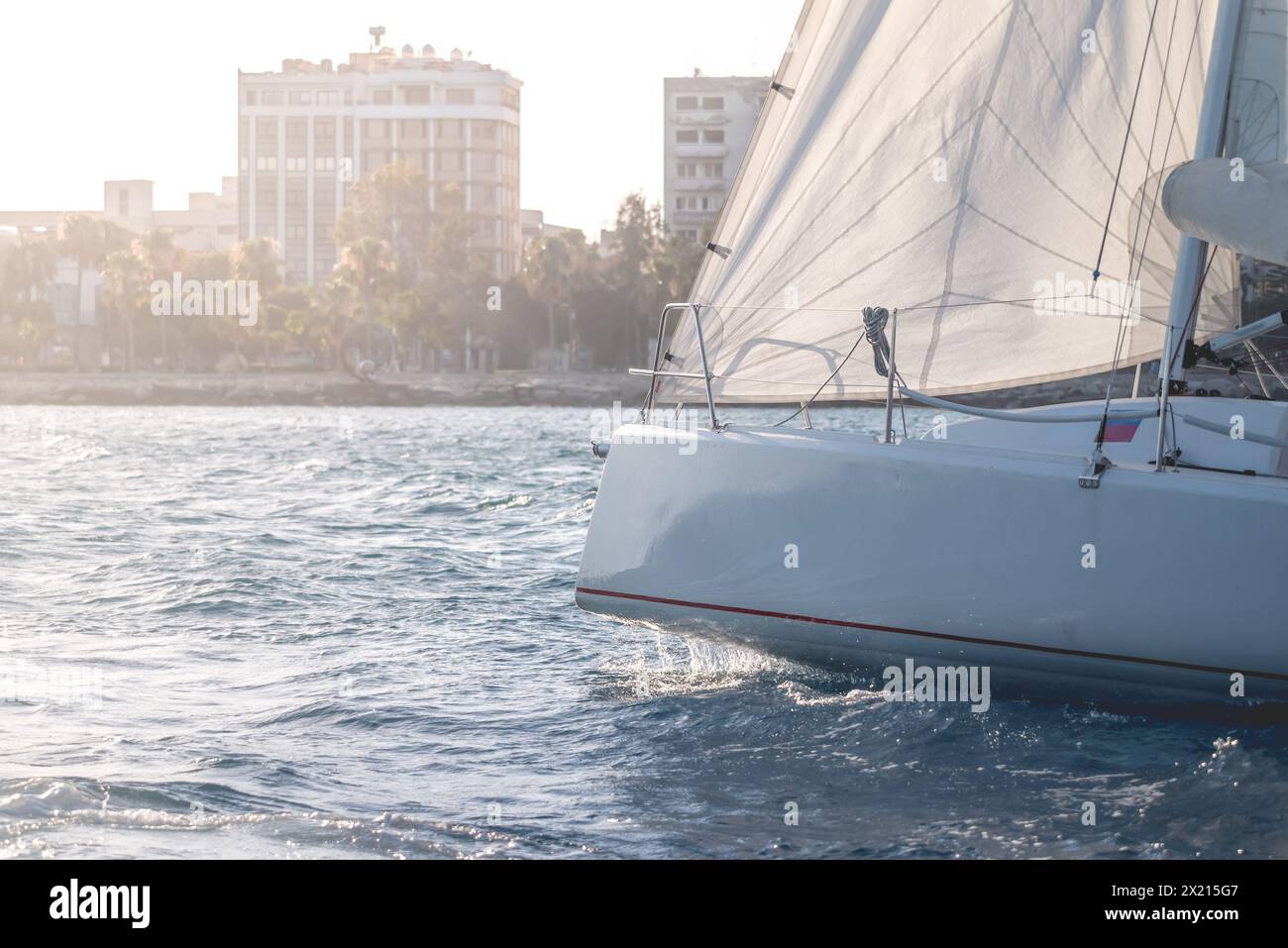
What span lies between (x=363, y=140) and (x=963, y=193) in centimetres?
10339

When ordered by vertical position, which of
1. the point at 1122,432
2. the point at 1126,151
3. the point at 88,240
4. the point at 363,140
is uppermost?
the point at 363,140

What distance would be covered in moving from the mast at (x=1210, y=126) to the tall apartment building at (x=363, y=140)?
316 ft

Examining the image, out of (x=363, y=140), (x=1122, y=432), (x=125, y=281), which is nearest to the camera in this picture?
(x=1122, y=432)

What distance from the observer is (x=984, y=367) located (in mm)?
6723

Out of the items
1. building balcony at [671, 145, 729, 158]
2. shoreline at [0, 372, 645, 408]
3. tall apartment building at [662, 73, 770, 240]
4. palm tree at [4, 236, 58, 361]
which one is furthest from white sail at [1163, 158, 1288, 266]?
building balcony at [671, 145, 729, 158]

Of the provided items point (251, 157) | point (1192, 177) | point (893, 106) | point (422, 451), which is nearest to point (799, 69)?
point (893, 106)

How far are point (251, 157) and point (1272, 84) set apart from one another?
108238 mm

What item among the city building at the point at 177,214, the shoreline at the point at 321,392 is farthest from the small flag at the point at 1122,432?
the city building at the point at 177,214

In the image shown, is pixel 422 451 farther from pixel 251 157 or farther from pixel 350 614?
pixel 251 157

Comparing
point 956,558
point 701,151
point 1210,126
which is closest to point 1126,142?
point 1210,126

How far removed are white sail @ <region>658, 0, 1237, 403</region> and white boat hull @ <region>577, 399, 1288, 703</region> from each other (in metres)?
0.65

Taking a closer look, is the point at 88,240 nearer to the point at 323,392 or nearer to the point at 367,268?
the point at 367,268

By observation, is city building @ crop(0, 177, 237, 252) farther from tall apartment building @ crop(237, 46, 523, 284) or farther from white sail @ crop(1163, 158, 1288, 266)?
white sail @ crop(1163, 158, 1288, 266)

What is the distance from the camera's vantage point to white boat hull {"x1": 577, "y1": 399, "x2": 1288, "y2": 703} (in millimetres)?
5293
